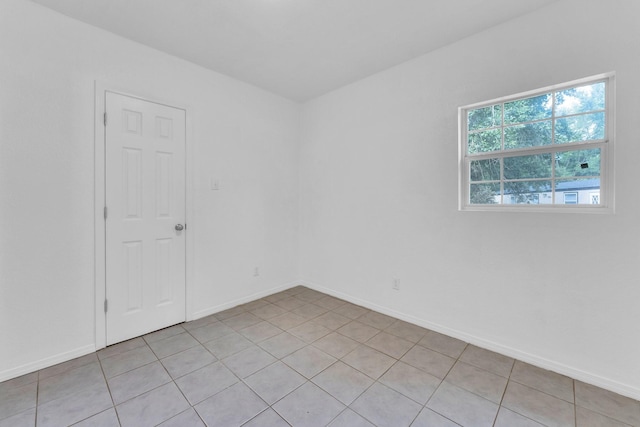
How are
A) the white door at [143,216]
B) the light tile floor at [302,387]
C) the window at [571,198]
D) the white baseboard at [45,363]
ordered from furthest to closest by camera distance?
the white door at [143,216]
the window at [571,198]
the white baseboard at [45,363]
the light tile floor at [302,387]

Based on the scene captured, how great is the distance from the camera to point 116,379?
186 cm

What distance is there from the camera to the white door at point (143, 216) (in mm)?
2291

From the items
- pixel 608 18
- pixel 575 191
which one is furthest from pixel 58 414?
pixel 608 18

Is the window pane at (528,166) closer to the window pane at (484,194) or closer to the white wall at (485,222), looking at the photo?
the window pane at (484,194)

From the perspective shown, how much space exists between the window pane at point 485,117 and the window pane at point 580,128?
0.40 meters

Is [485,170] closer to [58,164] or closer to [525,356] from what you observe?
[525,356]

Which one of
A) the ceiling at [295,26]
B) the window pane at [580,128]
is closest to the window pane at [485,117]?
the window pane at [580,128]

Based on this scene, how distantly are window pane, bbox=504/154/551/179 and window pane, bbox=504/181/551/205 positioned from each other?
0.06 m

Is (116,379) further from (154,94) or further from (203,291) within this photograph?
(154,94)

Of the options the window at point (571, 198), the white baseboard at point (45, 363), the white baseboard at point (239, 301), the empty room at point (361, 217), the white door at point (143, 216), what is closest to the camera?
the empty room at point (361, 217)

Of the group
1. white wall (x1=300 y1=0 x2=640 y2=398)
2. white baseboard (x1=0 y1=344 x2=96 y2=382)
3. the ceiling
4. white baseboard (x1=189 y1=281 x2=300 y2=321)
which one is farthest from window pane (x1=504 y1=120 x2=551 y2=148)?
white baseboard (x1=0 y1=344 x2=96 y2=382)

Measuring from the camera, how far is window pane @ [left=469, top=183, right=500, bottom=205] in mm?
2316

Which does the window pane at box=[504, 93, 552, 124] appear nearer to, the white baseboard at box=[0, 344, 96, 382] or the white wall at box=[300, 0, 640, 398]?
the white wall at box=[300, 0, 640, 398]

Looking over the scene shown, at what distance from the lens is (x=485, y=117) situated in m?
2.36
